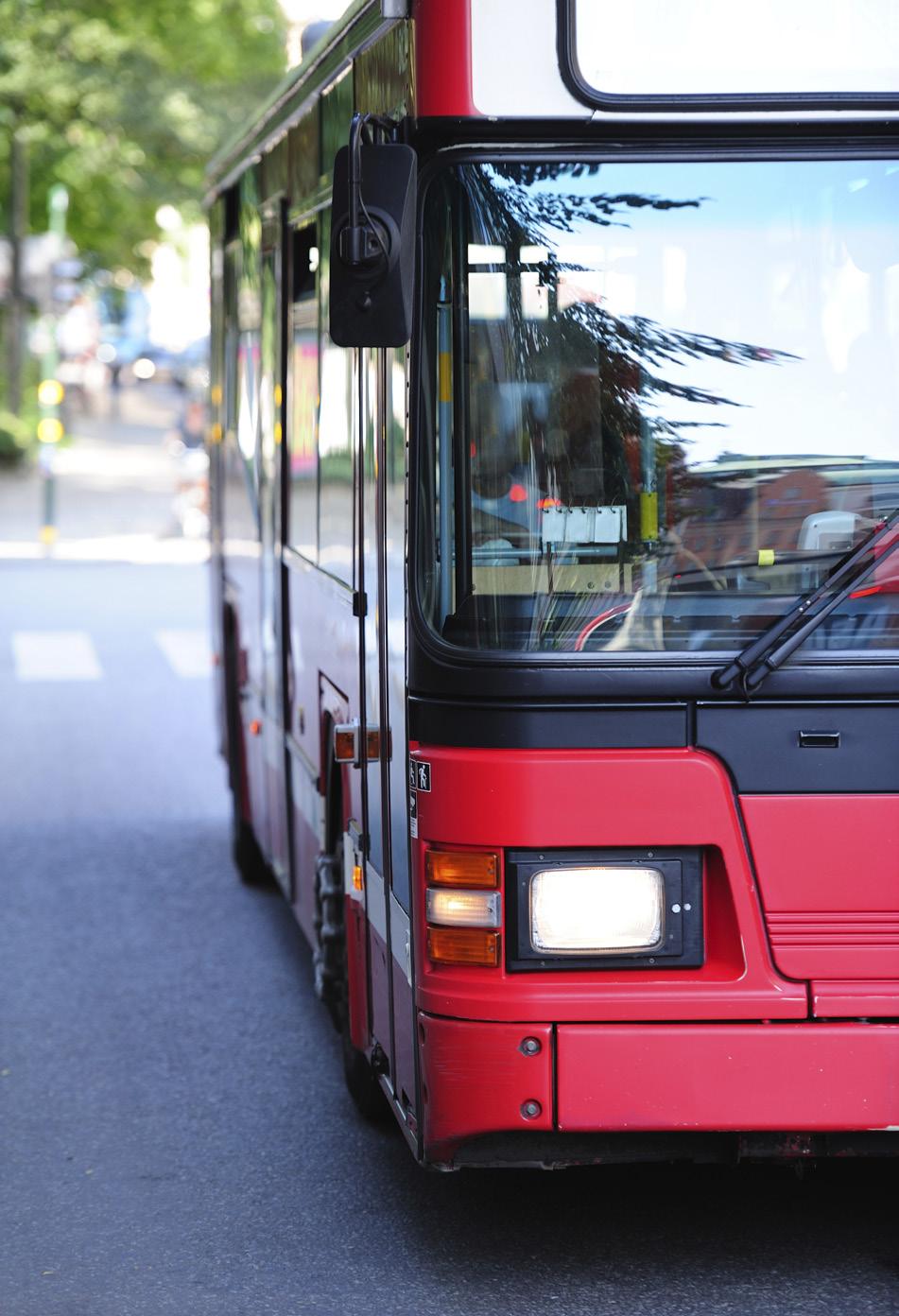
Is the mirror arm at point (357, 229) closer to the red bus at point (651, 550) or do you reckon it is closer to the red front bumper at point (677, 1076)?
the red bus at point (651, 550)

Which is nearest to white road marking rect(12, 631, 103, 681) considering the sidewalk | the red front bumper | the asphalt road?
the asphalt road

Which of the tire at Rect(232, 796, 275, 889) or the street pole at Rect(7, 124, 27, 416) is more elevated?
the street pole at Rect(7, 124, 27, 416)

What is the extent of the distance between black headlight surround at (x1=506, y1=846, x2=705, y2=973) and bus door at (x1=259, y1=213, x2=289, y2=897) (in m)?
3.14

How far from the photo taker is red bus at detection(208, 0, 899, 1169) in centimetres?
451

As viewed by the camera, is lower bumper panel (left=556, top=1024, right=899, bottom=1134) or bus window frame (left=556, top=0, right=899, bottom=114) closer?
bus window frame (left=556, top=0, right=899, bottom=114)

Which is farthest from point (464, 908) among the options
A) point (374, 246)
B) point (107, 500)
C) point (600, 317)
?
point (107, 500)

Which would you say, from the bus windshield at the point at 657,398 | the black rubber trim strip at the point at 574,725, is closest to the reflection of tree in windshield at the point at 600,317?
the bus windshield at the point at 657,398

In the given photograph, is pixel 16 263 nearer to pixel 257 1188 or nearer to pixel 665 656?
pixel 257 1188

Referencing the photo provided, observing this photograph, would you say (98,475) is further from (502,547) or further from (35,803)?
(502,547)

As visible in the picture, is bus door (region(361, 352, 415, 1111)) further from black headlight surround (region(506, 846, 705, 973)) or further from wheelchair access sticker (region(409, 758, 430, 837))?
black headlight surround (region(506, 846, 705, 973))

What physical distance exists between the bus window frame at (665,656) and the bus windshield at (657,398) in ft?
0.07

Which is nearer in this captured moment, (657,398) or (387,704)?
(657,398)

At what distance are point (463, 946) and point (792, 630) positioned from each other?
0.94 m

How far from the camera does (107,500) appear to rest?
3550 centimetres
